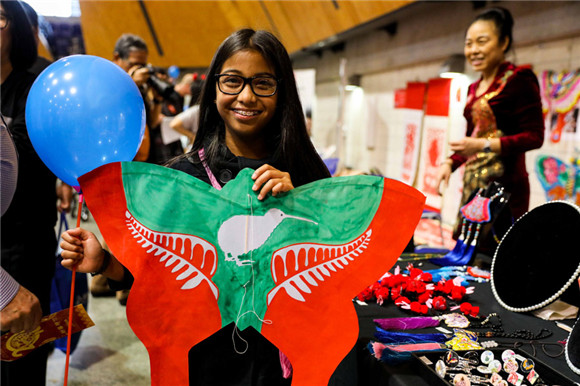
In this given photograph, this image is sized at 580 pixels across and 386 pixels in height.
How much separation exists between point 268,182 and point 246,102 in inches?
8.5

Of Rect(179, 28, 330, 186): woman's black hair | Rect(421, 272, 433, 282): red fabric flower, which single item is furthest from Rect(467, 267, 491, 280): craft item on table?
Rect(179, 28, 330, 186): woman's black hair

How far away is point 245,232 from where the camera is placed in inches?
37.7

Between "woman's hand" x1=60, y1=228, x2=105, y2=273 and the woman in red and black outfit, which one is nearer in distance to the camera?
"woman's hand" x1=60, y1=228, x2=105, y2=273

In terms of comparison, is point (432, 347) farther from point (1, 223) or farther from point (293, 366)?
point (1, 223)

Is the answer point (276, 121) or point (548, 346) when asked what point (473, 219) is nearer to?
point (548, 346)

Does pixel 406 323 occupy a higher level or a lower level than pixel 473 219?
lower

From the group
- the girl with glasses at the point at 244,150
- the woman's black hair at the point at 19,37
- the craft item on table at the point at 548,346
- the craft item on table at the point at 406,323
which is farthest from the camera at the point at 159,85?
the craft item on table at the point at 548,346

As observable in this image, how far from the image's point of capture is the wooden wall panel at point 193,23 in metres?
7.38

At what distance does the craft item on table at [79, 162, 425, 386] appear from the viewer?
0.94 meters

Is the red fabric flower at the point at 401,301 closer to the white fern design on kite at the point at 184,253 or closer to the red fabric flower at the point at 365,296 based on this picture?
the red fabric flower at the point at 365,296

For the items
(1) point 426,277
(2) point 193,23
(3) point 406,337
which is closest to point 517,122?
(1) point 426,277

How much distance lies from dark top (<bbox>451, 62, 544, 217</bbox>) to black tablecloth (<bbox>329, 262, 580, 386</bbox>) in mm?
606

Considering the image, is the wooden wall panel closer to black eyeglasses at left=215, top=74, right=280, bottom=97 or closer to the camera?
the camera

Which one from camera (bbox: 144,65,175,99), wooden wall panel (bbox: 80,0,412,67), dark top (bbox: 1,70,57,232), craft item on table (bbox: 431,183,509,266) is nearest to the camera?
dark top (bbox: 1,70,57,232)
